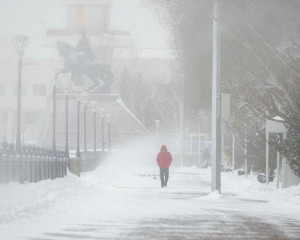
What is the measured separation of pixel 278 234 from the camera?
46.1 ft

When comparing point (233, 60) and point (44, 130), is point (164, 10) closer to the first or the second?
point (233, 60)

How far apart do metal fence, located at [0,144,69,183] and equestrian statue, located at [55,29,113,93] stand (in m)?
45.6

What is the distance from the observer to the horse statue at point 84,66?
257 ft

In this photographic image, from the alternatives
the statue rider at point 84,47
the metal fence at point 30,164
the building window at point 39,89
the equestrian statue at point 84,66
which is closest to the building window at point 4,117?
the building window at point 39,89

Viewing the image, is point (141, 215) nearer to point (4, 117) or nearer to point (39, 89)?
point (4, 117)

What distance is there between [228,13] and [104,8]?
97.7 m

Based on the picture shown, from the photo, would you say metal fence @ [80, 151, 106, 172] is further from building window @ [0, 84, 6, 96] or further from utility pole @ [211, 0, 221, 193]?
building window @ [0, 84, 6, 96]

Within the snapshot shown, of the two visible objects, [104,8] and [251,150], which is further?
[104,8]

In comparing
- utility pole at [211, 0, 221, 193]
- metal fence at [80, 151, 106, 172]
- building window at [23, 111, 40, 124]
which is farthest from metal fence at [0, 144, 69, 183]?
building window at [23, 111, 40, 124]

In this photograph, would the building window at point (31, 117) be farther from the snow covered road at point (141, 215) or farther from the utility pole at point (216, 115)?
the snow covered road at point (141, 215)

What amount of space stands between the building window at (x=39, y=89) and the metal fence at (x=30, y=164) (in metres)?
96.2

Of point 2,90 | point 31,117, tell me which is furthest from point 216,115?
point 2,90

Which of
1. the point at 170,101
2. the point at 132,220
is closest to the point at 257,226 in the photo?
the point at 132,220

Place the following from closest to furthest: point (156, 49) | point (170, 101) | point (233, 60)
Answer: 1. point (233, 60)
2. point (170, 101)
3. point (156, 49)
